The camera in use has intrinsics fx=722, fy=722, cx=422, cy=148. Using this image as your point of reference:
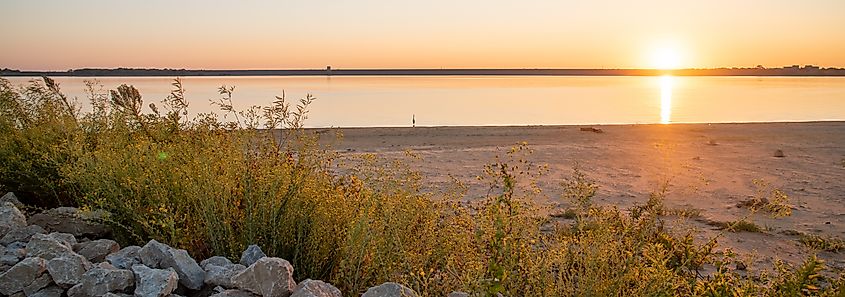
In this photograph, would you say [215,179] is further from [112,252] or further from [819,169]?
[819,169]

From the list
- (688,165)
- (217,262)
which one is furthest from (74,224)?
(688,165)

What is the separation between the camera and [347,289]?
12.3 feet

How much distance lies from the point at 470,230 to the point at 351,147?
1126 centimetres

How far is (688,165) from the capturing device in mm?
11922

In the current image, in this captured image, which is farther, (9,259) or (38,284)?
(9,259)

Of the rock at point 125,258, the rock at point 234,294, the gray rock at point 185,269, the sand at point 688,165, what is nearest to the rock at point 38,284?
the rock at point 125,258

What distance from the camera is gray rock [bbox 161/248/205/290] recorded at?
339cm

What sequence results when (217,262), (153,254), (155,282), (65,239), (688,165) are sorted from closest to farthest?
(155,282), (153,254), (217,262), (65,239), (688,165)

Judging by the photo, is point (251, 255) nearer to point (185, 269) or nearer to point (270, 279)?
point (185, 269)

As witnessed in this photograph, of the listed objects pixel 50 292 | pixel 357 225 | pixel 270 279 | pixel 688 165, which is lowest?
pixel 688 165

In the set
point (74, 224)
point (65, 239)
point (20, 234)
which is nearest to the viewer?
point (65, 239)

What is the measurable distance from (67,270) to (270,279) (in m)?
1.01

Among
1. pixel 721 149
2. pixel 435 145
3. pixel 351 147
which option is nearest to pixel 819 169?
pixel 721 149

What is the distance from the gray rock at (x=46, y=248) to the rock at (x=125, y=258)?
0.22 m
